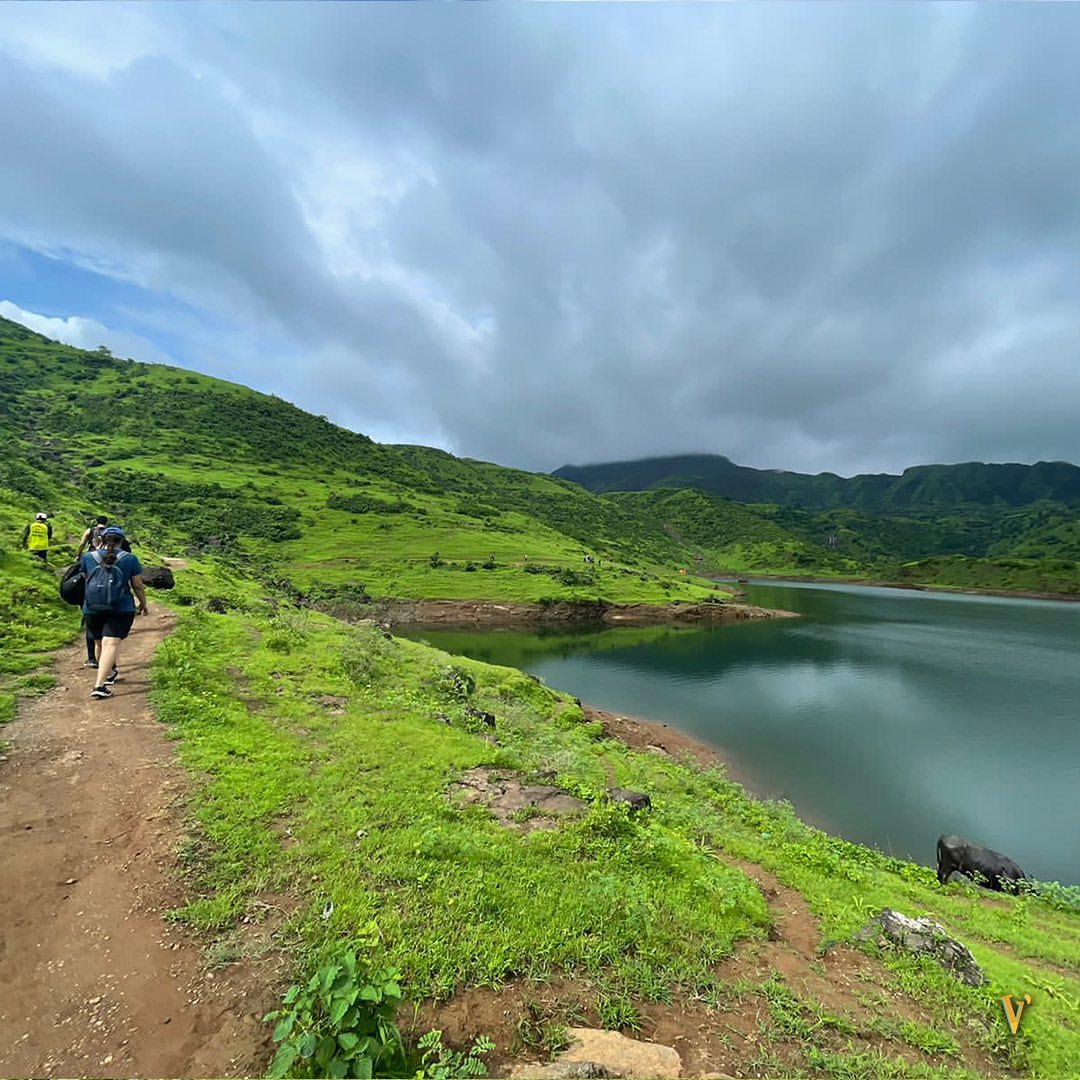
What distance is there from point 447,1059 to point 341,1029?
38.4 inches

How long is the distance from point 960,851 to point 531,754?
1387cm

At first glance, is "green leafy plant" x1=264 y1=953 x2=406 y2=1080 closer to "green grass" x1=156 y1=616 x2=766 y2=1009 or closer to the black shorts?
"green grass" x1=156 y1=616 x2=766 y2=1009

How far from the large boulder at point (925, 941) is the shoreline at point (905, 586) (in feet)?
548

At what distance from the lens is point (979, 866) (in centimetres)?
1639

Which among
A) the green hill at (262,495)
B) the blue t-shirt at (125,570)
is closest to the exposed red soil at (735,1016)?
the blue t-shirt at (125,570)

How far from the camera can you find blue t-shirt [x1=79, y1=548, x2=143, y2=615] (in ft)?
38.6

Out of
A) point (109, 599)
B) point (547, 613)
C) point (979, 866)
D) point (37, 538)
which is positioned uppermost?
point (37, 538)

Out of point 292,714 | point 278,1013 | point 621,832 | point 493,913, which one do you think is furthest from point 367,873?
point 292,714

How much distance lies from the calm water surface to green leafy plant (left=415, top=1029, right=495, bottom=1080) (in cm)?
2183

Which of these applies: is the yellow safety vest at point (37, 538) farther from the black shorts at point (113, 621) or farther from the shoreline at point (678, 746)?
the shoreline at point (678, 746)

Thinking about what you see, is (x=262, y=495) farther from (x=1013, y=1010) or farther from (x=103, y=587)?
(x=1013, y=1010)

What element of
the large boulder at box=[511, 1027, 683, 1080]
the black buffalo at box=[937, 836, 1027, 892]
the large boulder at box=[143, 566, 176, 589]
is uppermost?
the large boulder at box=[143, 566, 176, 589]

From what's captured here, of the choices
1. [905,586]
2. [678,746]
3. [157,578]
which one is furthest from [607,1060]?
[905,586]

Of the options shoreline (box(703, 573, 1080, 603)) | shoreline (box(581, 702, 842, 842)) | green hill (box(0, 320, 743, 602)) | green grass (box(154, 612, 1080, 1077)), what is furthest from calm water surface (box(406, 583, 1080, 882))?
shoreline (box(703, 573, 1080, 603))
